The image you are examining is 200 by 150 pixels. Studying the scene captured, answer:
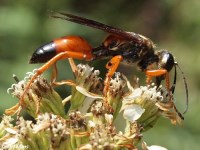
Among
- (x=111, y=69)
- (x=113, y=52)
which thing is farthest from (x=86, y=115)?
(x=113, y=52)

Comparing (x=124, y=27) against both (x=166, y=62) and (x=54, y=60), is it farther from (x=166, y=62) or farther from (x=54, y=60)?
(x=54, y=60)

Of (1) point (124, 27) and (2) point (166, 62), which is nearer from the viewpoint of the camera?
(2) point (166, 62)

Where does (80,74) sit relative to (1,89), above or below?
above

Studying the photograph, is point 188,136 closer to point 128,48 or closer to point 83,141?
point 128,48

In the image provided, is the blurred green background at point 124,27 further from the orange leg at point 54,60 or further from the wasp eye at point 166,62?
the wasp eye at point 166,62

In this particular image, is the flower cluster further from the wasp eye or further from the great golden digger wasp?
the wasp eye

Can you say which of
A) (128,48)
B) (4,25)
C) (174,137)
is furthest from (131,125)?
(4,25)

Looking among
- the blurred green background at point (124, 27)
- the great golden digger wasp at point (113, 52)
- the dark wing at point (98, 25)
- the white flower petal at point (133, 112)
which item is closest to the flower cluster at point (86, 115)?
the white flower petal at point (133, 112)
